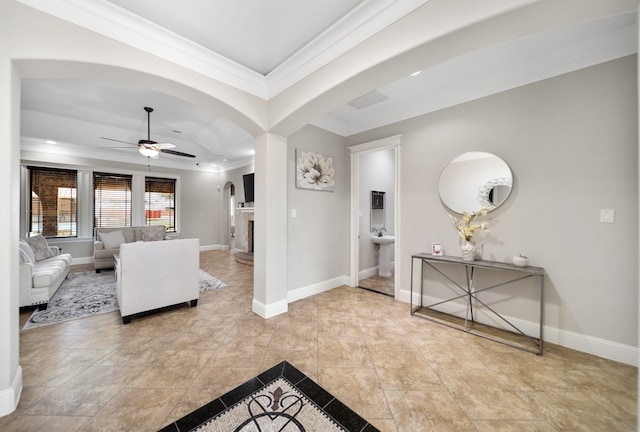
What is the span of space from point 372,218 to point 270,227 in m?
2.50

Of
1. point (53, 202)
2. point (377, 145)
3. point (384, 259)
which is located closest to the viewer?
point (377, 145)

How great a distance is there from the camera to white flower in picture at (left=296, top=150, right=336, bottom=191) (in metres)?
3.40

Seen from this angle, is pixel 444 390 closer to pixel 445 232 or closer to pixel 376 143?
pixel 445 232

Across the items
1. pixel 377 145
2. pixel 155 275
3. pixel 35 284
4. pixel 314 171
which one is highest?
pixel 377 145

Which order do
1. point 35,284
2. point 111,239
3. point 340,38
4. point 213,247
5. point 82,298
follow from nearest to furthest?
point 340,38
point 35,284
point 82,298
point 111,239
point 213,247

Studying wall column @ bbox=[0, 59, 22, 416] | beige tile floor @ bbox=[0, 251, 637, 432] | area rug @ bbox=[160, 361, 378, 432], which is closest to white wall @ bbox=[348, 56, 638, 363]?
beige tile floor @ bbox=[0, 251, 637, 432]

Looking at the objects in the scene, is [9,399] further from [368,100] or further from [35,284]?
[368,100]

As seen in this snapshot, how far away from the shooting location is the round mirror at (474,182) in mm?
2564

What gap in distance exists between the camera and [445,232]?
2961 mm

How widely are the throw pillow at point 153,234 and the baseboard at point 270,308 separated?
4389 mm

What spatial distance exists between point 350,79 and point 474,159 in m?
1.73

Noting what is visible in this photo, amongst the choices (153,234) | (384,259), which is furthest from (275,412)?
(153,234)

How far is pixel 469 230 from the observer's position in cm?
260

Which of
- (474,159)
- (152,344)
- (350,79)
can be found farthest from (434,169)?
(152,344)
